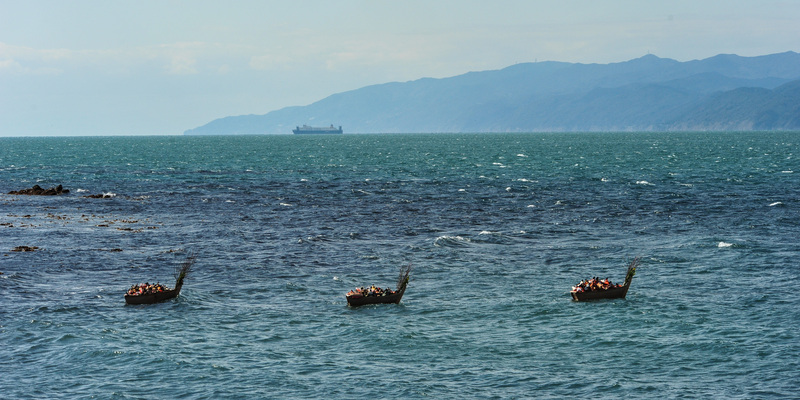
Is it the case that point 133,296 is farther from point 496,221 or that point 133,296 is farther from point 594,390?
point 496,221

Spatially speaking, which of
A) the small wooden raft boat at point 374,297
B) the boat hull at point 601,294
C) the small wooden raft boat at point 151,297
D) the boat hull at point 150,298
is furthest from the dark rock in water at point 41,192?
the boat hull at point 601,294

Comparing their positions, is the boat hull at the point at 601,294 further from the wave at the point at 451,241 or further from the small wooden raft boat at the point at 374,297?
the wave at the point at 451,241

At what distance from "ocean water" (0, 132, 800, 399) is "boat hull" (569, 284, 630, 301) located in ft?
1.46

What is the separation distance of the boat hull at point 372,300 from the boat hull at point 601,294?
26.7 feet

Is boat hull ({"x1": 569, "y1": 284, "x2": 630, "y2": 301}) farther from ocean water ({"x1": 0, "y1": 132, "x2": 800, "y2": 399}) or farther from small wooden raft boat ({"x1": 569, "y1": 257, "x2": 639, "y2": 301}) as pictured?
ocean water ({"x1": 0, "y1": 132, "x2": 800, "y2": 399})

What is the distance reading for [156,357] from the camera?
97.5ft

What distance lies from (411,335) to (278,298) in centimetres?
929

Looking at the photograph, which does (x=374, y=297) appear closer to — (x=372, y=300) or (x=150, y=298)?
(x=372, y=300)

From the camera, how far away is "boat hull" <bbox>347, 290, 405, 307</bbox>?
37.1 m

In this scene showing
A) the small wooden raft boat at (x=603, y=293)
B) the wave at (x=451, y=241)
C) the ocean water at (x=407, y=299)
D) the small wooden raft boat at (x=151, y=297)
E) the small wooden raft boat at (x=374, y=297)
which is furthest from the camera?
the wave at (x=451, y=241)

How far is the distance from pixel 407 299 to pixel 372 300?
2239 mm

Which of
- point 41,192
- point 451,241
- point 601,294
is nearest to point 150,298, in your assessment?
point 601,294

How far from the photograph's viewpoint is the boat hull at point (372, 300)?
122ft

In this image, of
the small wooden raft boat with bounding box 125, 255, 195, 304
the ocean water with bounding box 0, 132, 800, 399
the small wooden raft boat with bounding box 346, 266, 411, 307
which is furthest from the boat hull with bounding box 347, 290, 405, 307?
the small wooden raft boat with bounding box 125, 255, 195, 304
